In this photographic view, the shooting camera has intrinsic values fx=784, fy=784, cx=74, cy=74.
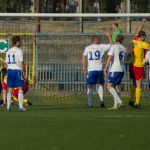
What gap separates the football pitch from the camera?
1238 cm

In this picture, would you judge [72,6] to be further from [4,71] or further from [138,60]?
[138,60]

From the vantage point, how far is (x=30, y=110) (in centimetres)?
1948

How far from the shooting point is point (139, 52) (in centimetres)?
2020

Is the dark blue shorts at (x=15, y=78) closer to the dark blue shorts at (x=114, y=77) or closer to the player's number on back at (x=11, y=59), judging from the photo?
the player's number on back at (x=11, y=59)

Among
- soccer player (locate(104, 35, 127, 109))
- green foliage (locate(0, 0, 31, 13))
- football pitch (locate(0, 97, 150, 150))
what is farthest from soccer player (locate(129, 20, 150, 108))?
green foliage (locate(0, 0, 31, 13))

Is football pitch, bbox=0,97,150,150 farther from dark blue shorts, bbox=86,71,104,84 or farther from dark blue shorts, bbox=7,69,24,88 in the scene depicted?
dark blue shorts, bbox=86,71,104,84

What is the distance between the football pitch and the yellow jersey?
4.33 ft

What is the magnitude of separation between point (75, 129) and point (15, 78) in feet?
16.1

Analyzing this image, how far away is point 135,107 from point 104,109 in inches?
36.3

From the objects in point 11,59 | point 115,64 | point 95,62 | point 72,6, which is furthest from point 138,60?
point 72,6

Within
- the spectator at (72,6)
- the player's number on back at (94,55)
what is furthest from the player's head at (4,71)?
the spectator at (72,6)

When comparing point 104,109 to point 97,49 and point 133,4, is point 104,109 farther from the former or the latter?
point 133,4

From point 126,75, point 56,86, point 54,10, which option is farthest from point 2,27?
point 54,10

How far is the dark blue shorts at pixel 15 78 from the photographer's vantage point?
19031 millimetres
